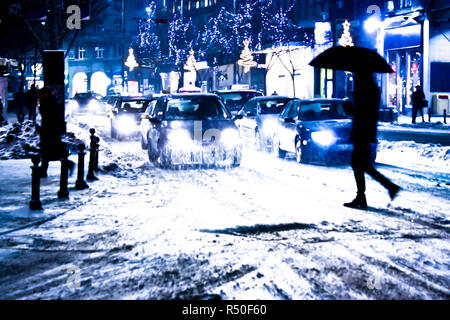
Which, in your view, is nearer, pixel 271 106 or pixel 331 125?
pixel 331 125

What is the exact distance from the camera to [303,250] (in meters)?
6.85

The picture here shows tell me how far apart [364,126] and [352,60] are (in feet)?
3.27

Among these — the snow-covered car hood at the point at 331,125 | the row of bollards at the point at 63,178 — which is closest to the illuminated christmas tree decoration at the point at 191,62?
the snow-covered car hood at the point at 331,125

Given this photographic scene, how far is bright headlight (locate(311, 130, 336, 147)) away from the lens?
1600 centimetres

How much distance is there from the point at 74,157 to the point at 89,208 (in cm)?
855

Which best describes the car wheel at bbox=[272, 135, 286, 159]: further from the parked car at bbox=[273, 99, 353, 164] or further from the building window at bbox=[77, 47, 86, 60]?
the building window at bbox=[77, 47, 86, 60]

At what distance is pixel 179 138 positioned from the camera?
15.5 metres

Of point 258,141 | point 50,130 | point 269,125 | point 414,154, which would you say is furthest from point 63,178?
point 414,154

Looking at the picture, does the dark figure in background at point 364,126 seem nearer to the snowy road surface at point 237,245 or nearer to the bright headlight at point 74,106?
the snowy road surface at point 237,245

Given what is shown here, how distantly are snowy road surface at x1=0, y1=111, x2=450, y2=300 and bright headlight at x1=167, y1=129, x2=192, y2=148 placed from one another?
2917mm

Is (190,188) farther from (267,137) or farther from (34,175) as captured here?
(267,137)

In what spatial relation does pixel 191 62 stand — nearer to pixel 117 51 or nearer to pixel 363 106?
pixel 117 51

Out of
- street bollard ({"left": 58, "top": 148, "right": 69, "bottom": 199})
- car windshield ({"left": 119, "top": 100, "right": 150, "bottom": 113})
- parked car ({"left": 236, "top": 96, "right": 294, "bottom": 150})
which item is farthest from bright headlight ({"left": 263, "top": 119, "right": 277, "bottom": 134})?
street bollard ({"left": 58, "top": 148, "right": 69, "bottom": 199})
